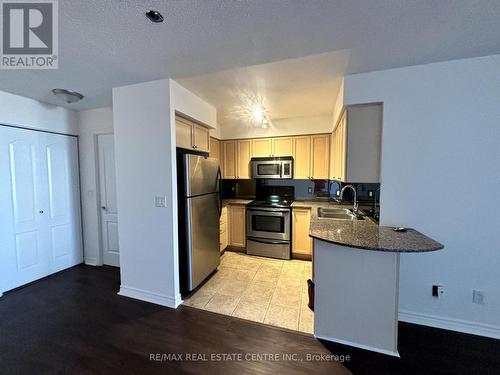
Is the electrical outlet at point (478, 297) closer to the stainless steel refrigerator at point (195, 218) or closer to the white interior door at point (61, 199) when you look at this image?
the stainless steel refrigerator at point (195, 218)

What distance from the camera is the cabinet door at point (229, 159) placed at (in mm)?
4184

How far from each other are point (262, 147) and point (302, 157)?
787mm

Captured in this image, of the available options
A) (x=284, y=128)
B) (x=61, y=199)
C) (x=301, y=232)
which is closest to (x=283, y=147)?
(x=284, y=128)

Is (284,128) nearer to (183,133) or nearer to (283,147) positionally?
(283,147)

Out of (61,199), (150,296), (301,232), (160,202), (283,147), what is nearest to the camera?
(160,202)

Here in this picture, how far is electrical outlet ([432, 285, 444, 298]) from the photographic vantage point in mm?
1928

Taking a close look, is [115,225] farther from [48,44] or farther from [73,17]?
[73,17]

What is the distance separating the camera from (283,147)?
3.88m

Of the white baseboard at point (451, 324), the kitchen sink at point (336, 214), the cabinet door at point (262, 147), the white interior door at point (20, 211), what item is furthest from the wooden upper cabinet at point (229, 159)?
the white baseboard at point (451, 324)

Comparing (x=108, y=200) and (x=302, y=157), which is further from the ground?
(x=302, y=157)

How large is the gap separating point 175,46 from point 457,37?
2132 millimetres

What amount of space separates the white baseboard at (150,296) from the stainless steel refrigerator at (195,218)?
209mm

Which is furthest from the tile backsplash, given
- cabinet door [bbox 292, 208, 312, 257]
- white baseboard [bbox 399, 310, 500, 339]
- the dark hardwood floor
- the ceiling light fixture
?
the ceiling light fixture

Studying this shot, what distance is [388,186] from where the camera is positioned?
2.06 metres
